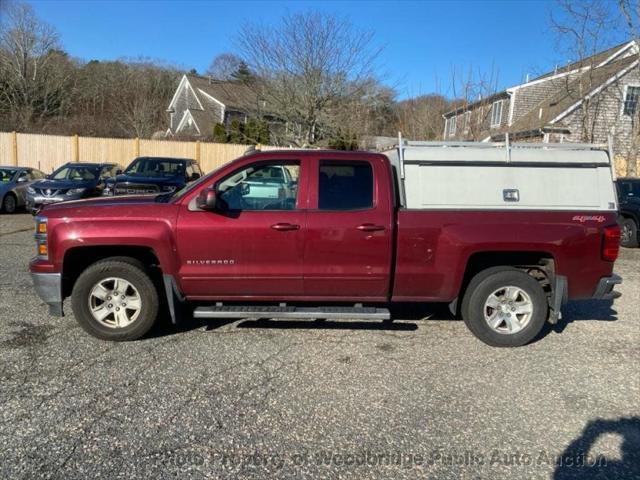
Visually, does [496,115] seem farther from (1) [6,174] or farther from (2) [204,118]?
(1) [6,174]

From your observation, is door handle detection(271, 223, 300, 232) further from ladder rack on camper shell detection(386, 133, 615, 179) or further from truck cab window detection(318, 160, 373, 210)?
ladder rack on camper shell detection(386, 133, 615, 179)

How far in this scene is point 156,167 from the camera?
45.6ft

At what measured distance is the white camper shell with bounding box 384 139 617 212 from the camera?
14.9ft

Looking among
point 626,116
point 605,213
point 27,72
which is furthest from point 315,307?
point 27,72

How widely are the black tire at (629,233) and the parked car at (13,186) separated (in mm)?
16562

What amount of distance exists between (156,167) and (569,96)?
18781mm

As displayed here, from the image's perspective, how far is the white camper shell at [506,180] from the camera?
4555 millimetres

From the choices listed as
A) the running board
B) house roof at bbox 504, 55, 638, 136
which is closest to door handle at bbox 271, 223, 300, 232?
the running board

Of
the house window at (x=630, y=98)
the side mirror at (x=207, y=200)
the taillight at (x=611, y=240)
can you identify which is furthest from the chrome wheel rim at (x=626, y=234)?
the house window at (x=630, y=98)

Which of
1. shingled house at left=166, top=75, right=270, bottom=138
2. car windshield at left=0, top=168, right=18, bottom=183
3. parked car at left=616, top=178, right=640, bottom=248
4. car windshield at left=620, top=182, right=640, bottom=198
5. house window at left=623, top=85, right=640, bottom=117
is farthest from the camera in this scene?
shingled house at left=166, top=75, right=270, bottom=138

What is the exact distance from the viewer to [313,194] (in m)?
4.54

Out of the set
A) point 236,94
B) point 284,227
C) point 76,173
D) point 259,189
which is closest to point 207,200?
point 259,189

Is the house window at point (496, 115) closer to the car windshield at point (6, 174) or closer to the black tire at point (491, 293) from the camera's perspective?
the car windshield at point (6, 174)

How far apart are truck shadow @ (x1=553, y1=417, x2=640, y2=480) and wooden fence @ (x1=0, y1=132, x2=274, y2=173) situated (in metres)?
21.5
